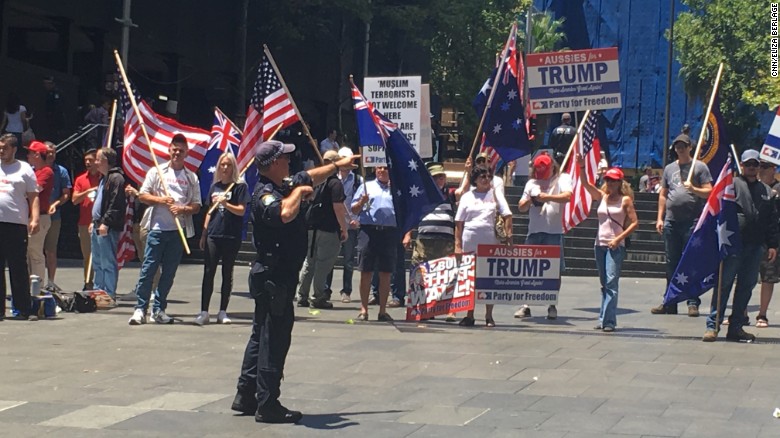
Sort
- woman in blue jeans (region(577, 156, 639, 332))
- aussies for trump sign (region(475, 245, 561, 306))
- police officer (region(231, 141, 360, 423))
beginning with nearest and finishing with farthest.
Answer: police officer (region(231, 141, 360, 423)) < woman in blue jeans (region(577, 156, 639, 332)) < aussies for trump sign (region(475, 245, 561, 306))

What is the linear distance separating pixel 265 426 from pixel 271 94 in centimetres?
683

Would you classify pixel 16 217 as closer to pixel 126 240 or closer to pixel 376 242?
pixel 126 240

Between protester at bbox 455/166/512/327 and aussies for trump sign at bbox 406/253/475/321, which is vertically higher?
protester at bbox 455/166/512/327

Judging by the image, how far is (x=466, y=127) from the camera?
50.3 m

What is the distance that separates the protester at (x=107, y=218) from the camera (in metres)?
14.2

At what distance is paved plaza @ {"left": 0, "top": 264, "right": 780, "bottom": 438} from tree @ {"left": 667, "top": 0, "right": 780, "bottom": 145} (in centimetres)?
3343

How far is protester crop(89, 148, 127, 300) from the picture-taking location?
14180 mm

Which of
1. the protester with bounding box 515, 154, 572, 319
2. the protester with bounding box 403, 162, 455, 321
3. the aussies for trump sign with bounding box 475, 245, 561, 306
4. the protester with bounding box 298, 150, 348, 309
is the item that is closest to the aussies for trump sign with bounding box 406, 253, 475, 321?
the aussies for trump sign with bounding box 475, 245, 561, 306

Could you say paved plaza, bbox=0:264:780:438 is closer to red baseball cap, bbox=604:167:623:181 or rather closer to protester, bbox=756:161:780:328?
protester, bbox=756:161:780:328

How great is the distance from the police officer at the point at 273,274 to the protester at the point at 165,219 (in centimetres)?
475

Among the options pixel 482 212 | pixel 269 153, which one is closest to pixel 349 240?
pixel 482 212

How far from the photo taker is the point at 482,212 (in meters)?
13.4

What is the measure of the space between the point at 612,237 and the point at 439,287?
184 cm

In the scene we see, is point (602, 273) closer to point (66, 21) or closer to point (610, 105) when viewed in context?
point (610, 105)
